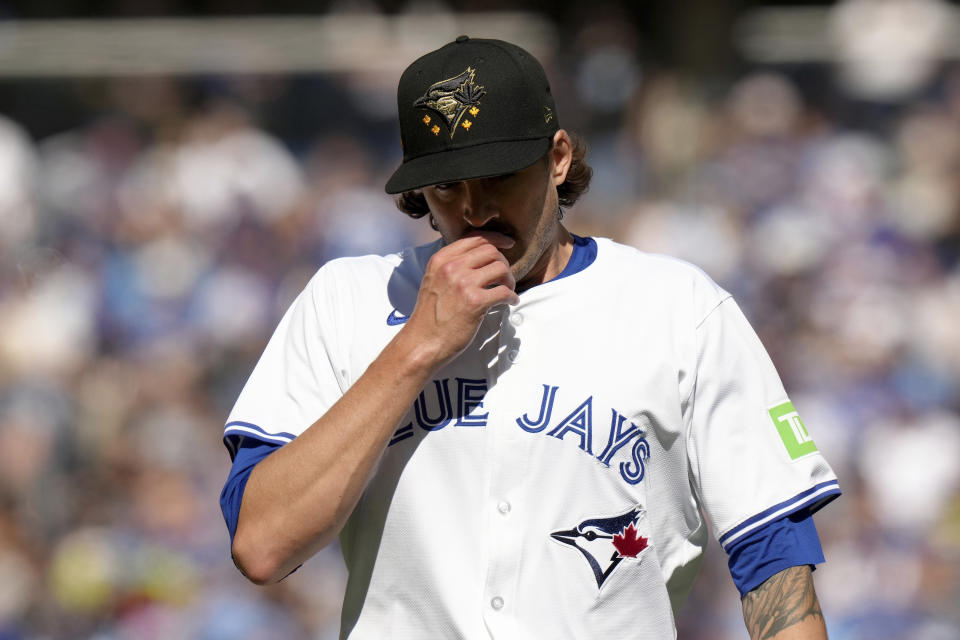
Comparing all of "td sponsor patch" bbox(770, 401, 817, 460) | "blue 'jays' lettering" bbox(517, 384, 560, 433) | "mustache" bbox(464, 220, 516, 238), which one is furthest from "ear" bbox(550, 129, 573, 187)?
"td sponsor patch" bbox(770, 401, 817, 460)

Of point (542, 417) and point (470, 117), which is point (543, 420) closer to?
point (542, 417)

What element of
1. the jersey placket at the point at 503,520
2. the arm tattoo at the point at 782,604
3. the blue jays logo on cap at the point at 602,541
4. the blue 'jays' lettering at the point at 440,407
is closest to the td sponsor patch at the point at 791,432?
the arm tattoo at the point at 782,604

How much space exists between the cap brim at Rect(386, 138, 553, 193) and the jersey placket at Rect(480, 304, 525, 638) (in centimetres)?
40

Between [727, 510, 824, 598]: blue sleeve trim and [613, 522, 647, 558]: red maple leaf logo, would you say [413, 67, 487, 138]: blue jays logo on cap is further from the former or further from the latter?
[727, 510, 824, 598]: blue sleeve trim

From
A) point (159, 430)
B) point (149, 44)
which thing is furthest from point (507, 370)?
point (149, 44)

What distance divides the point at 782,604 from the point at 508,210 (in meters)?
0.82

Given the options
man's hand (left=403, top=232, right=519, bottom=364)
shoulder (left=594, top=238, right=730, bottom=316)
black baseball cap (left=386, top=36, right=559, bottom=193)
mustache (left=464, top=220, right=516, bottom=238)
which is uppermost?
black baseball cap (left=386, top=36, right=559, bottom=193)

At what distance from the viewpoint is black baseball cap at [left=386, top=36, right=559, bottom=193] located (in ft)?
6.62

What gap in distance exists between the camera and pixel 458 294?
196cm

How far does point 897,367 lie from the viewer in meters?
7.02

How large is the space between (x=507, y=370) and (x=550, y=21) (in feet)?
25.1

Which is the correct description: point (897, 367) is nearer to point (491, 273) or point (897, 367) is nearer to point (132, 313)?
point (132, 313)

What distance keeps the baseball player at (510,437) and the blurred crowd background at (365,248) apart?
386cm

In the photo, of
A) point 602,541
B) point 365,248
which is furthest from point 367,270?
point 365,248
